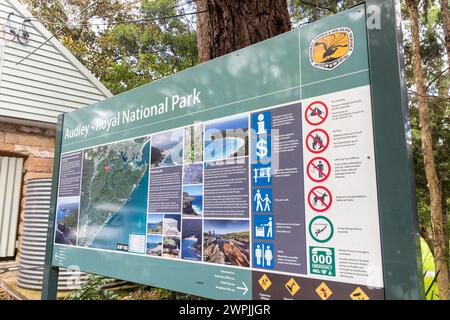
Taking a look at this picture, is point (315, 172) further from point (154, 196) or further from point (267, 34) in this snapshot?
point (267, 34)

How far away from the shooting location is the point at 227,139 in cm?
185

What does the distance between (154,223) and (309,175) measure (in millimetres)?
1038

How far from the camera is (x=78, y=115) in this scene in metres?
3.05

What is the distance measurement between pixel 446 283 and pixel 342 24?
867cm

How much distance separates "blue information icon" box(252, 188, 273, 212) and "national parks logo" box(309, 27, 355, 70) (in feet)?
1.99

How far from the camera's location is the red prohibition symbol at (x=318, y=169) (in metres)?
1.48

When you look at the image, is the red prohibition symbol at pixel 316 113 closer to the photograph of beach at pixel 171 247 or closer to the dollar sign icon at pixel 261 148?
the dollar sign icon at pixel 261 148

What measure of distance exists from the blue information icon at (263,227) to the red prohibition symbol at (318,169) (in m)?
0.27

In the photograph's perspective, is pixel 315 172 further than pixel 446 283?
No

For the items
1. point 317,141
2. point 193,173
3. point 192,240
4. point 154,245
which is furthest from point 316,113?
point 154,245

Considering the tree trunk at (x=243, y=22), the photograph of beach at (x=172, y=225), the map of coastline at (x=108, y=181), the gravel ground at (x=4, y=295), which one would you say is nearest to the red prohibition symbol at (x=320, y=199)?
the photograph of beach at (x=172, y=225)

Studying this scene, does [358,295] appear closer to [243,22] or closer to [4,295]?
[243,22]

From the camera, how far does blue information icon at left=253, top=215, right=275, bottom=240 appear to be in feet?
5.28
